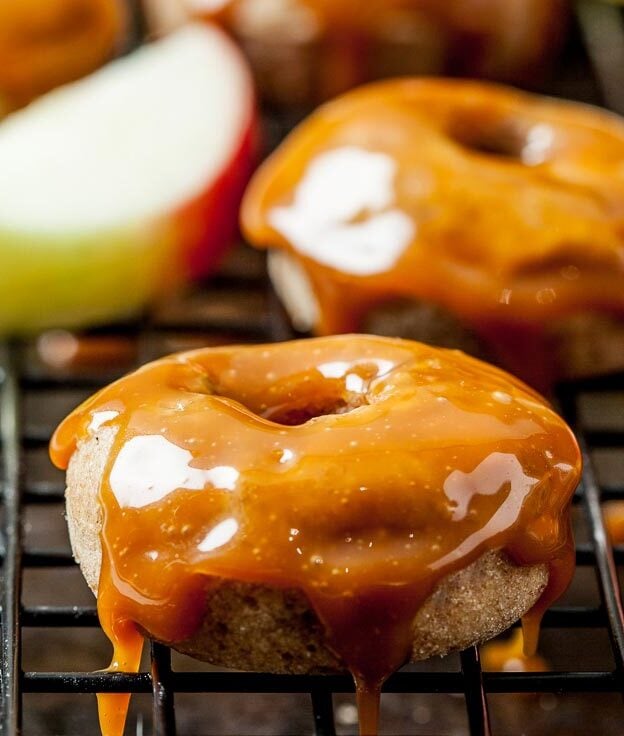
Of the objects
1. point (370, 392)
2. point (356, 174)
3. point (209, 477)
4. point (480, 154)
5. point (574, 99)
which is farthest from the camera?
point (574, 99)

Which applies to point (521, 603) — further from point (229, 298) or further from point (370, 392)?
point (229, 298)

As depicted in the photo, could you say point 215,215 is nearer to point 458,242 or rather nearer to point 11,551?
point 458,242

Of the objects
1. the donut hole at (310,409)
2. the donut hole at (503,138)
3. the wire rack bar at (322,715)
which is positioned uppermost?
the donut hole at (310,409)

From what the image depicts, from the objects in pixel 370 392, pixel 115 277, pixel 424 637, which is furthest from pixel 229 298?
pixel 424 637

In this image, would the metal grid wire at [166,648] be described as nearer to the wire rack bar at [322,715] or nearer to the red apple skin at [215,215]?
the wire rack bar at [322,715]

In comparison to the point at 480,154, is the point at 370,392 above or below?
above

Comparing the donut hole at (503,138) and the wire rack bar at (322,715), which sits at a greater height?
the donut hole at (503,138)

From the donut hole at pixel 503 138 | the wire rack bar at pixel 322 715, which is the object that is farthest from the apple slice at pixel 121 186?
the wire rack bar at pixel 322 715
